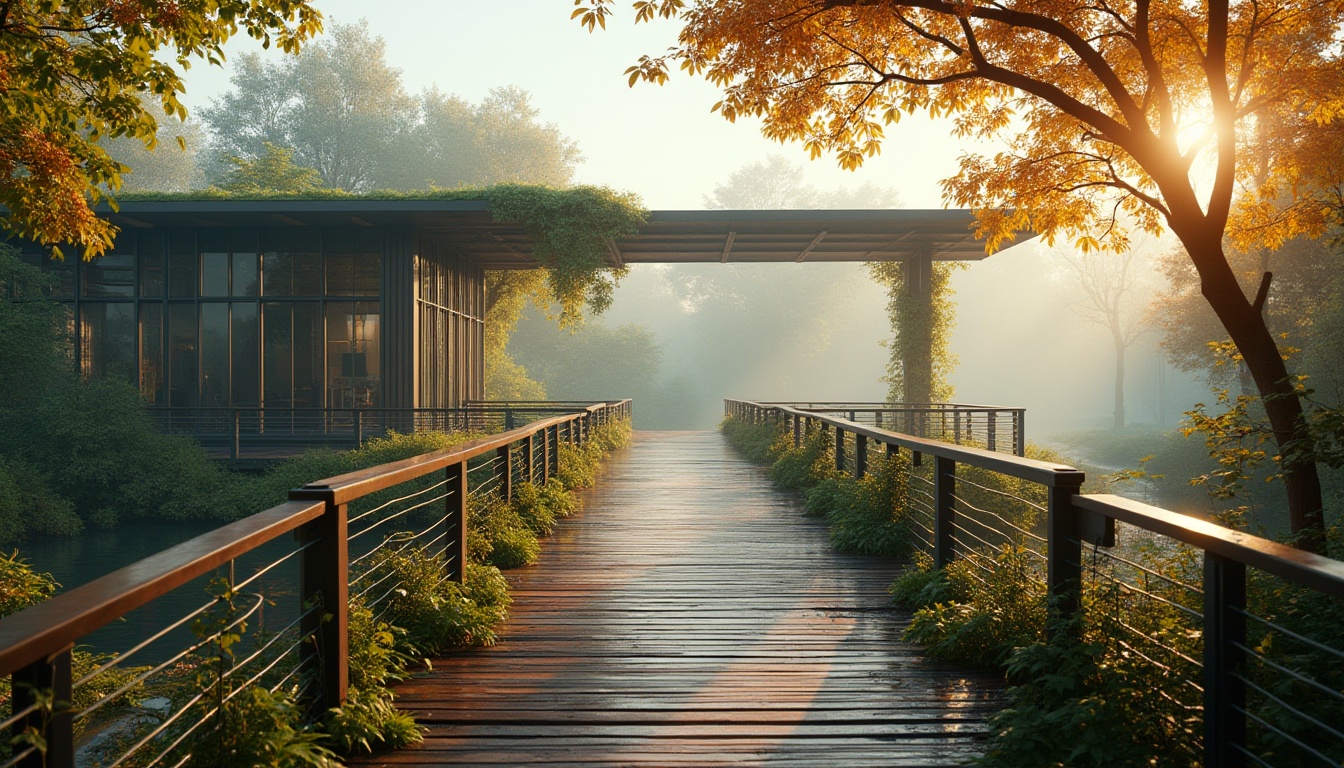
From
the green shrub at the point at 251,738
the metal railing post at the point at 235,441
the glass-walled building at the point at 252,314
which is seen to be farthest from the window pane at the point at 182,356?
the green shrub at the point at 251,738

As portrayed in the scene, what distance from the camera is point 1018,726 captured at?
3.24 meters

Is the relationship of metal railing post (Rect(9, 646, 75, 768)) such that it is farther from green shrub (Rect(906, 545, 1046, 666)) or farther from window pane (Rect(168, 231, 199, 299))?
window pane (Rect(168, 231, 199, 299))

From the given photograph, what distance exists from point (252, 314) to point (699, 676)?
17.6m

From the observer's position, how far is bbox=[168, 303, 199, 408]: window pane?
1939cm

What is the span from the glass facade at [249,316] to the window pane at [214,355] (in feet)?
0.07

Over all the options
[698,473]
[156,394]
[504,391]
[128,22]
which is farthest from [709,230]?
[504,391]

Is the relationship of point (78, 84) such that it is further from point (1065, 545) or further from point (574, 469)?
point (1065, 545)

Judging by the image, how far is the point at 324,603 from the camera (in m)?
3.38

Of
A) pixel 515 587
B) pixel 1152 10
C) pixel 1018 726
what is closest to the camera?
pixel 1018 726

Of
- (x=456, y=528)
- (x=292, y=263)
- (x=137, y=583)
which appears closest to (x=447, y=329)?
(x=292, y=263)

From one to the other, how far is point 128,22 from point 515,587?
493cm

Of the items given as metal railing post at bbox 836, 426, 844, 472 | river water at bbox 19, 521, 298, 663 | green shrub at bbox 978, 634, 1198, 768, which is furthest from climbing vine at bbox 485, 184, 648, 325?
green shrub at bbox 978, 634, 1198, 768

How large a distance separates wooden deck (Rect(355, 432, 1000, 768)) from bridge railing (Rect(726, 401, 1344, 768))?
0.57m

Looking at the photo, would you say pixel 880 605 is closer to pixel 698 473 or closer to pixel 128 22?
pixel 128 22
